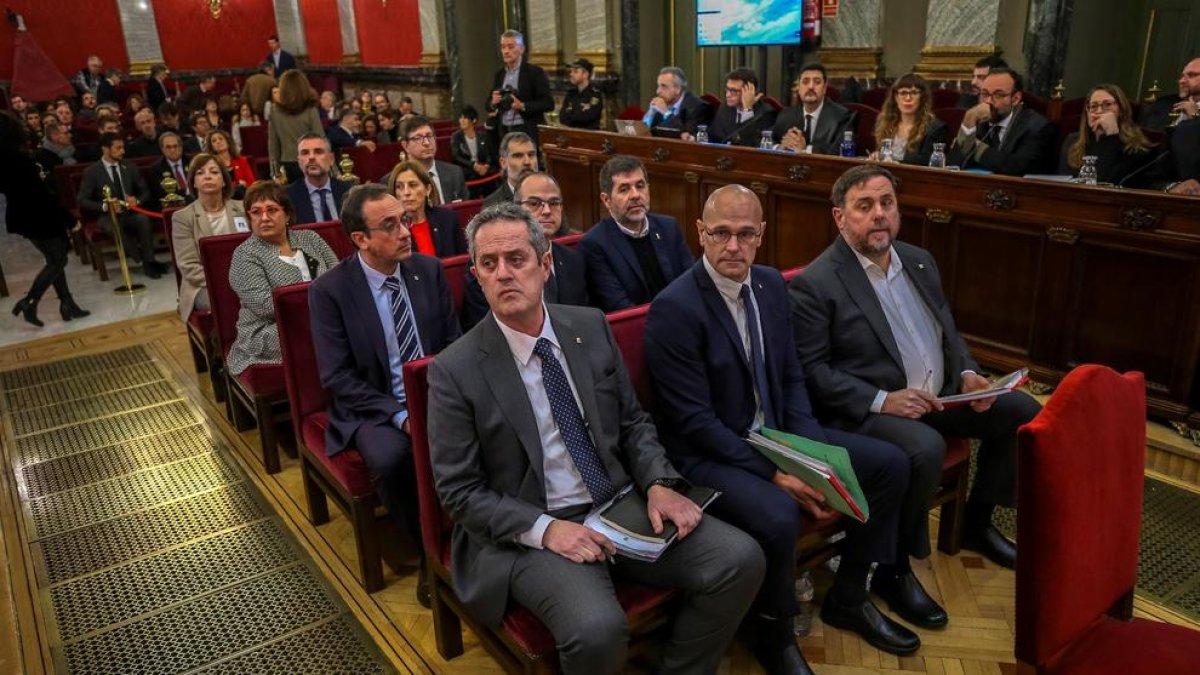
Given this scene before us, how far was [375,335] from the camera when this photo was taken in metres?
2.83

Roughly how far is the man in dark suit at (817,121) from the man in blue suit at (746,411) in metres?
2.99

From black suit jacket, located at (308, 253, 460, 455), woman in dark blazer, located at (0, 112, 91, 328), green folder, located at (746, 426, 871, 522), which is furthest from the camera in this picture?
woman in dark blazer, located at (0, 112, 91, 328)

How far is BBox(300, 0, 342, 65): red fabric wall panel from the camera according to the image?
15492 millimetres

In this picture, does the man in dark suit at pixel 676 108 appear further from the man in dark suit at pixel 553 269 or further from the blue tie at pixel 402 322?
the blue tie at pixel 402 322

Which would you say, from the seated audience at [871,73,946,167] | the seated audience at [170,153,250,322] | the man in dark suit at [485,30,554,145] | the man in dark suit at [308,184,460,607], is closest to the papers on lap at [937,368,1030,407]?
the man in dark suit at [308,184,460,607]

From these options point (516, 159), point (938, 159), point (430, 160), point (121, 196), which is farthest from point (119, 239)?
point (938, 159)

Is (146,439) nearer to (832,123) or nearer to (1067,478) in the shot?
(1067,478)

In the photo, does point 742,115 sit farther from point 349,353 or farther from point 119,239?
point 119,239

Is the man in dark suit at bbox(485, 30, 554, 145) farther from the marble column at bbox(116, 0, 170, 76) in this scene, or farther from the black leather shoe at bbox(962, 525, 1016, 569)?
the marble column at bbox(116, 0, 170, 76)

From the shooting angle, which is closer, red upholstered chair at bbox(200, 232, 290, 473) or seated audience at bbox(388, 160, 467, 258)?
red upholstered chair at bbox(200, 232, 290, 473)

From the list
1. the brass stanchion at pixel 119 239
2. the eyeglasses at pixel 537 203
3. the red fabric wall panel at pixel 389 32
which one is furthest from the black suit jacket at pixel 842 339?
the red fabric wall panel at pixel 389 32

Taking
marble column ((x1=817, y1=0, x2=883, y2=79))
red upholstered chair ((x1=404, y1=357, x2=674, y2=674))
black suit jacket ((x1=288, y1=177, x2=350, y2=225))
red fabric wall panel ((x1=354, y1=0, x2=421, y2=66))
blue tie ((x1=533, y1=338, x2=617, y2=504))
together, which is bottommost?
red upholstered chair ((x1=404, y1=357, x2=674, y2=674))

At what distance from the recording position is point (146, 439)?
4.02 meters

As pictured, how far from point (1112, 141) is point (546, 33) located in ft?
24.5
